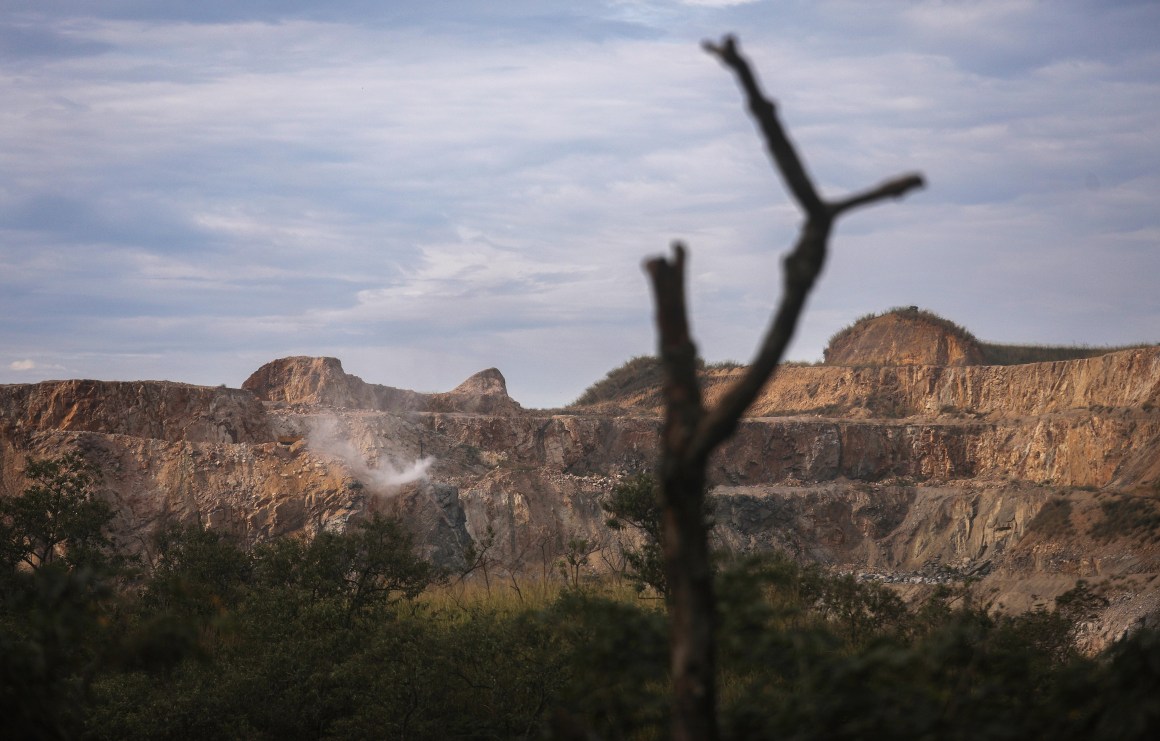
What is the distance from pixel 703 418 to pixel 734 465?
4095 centimetres

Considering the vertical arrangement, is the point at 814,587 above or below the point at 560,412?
below

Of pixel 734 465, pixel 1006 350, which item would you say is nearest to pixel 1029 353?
pixel 1006 350

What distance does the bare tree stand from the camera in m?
3.82

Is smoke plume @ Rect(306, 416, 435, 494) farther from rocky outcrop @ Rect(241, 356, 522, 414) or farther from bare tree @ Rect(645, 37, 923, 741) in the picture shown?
bare tree @ Rect(645, 37, 923, 741)

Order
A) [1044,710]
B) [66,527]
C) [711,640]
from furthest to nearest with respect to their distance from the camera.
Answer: [66,527] → [1044,710] → [711,640]

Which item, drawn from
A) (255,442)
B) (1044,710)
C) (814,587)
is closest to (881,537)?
(255,442)

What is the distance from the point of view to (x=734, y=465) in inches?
1743

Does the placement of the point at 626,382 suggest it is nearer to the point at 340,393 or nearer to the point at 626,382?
the point at 626,382

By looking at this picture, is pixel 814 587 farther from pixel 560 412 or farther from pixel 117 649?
pixel 560 412

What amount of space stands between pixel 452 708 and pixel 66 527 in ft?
28.7

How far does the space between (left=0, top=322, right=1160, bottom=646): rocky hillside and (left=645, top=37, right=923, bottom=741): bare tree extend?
1611cm

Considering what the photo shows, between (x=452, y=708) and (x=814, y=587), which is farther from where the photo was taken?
(x=814, y=587)

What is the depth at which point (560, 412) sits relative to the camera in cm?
4797

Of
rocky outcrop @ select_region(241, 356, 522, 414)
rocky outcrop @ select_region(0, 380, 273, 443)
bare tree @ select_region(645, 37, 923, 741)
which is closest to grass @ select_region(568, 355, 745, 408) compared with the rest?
rocky outcrop @ select_region(241, 356, 522, 414)
